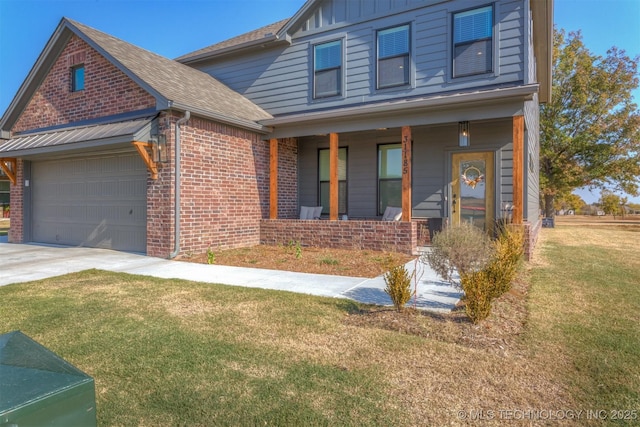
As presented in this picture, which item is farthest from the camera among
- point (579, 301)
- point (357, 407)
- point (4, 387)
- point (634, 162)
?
point (634, 162)

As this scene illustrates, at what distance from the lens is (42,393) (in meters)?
1.34

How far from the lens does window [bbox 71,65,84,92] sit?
10227mm

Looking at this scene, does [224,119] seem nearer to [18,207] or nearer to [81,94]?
[81,94]

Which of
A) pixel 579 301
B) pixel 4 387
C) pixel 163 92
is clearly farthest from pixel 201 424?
pixel 163 92

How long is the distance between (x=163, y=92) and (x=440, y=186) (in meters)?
6.96


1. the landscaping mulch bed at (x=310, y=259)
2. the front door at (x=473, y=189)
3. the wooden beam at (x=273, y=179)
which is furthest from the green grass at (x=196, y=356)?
the front door at (x=473, y=189)

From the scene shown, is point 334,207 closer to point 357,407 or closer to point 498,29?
point 498,29

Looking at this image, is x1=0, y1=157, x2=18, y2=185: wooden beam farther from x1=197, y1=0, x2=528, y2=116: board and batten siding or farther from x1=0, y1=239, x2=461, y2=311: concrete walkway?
x1=197, y1=0, x2=528, y2=116: board and batten siding

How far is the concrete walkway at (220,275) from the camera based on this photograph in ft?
17.1

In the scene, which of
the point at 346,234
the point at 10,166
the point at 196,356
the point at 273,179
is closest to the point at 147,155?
the point at 273,179

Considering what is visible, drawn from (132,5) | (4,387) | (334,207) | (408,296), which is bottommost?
(408,296)

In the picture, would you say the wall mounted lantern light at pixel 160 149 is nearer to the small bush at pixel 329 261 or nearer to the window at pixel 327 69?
the small bush at pixel 329 261

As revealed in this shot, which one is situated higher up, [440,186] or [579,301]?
[440,186]

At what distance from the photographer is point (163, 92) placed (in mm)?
8242
